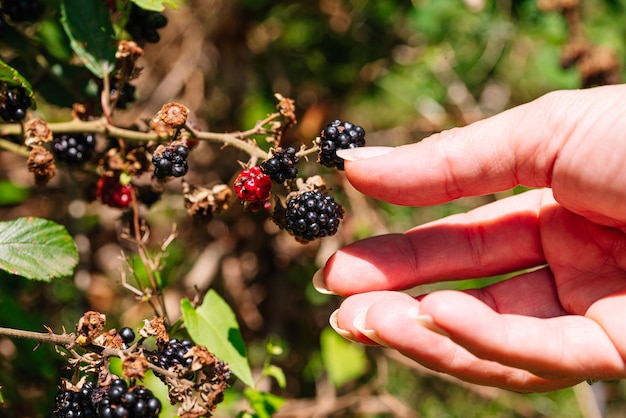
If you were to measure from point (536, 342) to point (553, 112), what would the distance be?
0.89 meters

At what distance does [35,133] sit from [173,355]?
102 cm

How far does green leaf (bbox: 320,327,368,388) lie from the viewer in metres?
3.51

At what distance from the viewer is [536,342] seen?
188 centimetres

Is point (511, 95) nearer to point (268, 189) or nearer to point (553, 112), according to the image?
point (553, 112)

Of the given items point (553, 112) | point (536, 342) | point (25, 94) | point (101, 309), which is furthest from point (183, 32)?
point (536, 342)

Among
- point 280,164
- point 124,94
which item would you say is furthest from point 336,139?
point 124,94

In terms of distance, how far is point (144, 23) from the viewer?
8.18ft

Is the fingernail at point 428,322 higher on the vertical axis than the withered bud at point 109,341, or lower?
higher

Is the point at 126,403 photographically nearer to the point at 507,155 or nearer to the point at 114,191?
the point at 114,191

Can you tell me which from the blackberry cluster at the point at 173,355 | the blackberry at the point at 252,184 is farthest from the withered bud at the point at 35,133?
the blackberry cluster at the point at 173,355

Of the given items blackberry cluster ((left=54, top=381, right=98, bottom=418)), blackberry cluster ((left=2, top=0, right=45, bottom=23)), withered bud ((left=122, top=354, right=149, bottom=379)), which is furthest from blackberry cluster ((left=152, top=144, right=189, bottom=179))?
blackberry cluster ((left=2, top=0, right=45, bottom=23))

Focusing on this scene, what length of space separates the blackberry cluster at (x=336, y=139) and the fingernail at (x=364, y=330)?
1.88ft

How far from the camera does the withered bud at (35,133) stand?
222 centimetres

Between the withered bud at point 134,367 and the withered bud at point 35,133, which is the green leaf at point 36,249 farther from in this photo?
the withered bud at point 134,367
